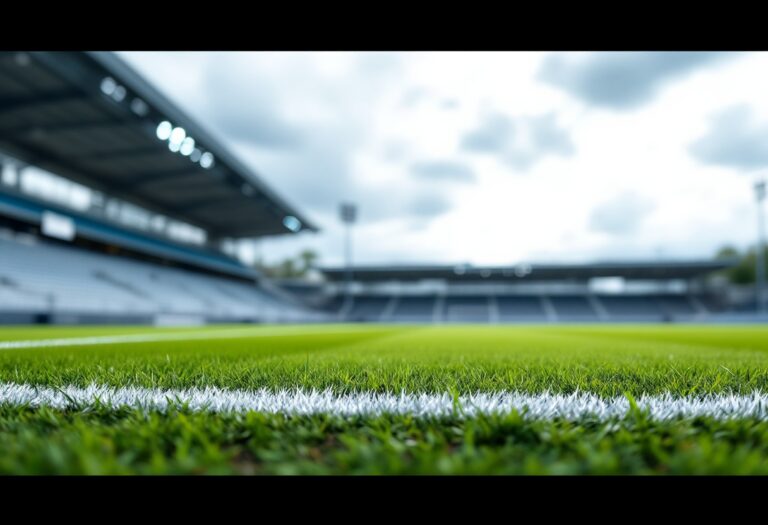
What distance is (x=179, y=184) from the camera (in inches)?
906

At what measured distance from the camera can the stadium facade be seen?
45.6 ft

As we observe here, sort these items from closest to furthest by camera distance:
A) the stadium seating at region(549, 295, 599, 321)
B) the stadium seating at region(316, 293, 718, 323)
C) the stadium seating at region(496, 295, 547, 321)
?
the stadium seating at region(316, 293, 718, 323)
the stadium seating at region(549, 295, 599, 321)
the stadium seating at region(496, 295, 547, 321)

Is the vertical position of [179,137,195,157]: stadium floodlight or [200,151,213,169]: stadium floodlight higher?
[179,137,195,157]: stadium floodlight

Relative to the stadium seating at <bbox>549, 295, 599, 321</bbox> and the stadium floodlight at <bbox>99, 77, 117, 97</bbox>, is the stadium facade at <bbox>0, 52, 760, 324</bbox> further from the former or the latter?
the stadium seating at <bbox>549, 295, 599, 321</bbox>

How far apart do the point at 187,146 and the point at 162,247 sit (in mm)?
10117

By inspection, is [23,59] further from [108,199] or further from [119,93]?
[108,199]

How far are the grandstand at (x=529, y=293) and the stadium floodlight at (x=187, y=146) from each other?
→ 17.0 metres

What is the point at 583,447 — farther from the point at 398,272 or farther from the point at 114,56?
the point at 398,272

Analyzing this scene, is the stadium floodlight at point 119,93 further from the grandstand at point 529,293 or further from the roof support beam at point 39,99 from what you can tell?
the grandstand at point 529,293

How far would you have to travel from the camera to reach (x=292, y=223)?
101 ft

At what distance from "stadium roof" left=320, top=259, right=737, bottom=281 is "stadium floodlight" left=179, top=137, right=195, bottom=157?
1944cm

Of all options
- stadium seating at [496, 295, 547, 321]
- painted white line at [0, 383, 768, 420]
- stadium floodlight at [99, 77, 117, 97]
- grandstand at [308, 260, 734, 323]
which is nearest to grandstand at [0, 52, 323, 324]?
stadium floodlight at [99, 77, 117, 97]
